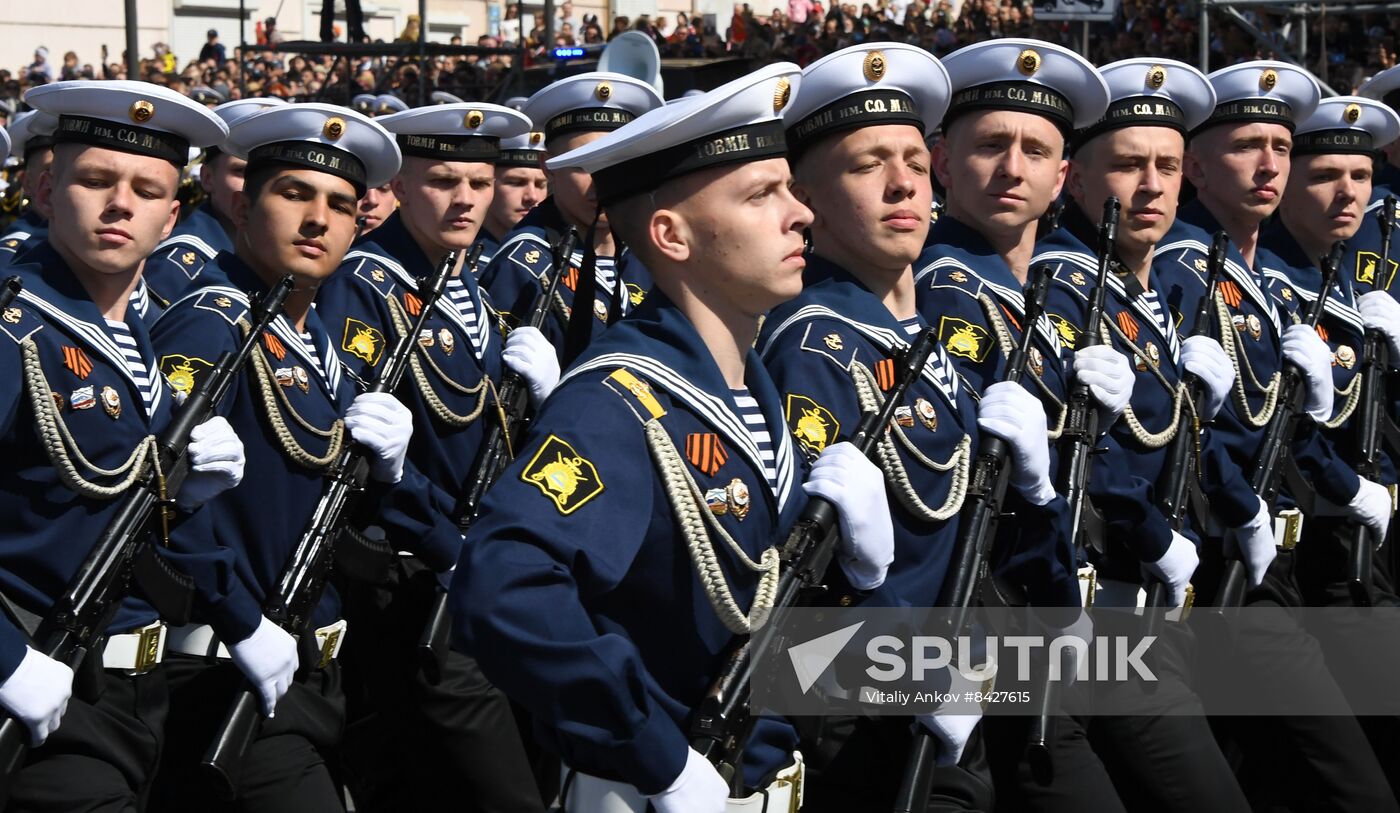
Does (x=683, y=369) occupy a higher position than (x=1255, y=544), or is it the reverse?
(x=683, y=369)

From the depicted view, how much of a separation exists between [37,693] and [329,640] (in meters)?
1.23

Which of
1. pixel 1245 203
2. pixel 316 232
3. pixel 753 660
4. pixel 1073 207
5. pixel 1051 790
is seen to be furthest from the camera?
pixel 1245 203

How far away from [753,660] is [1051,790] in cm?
144

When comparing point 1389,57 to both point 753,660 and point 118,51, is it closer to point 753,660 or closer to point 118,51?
point 753,660

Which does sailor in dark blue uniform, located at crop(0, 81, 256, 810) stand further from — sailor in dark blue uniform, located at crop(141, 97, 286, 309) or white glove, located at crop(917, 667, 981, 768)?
sailor in dark blue uniform, located at crop(141, 97, 286, 309)

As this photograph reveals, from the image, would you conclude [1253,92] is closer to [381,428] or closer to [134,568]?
[381,428]

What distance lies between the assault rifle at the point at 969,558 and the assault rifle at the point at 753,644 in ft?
1.79

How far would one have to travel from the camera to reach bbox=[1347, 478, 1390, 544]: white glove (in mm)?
6086

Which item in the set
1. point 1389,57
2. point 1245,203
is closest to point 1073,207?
point 1245,203

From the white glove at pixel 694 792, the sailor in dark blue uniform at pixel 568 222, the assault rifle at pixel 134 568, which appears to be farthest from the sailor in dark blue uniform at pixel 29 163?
the white glove at pixel 694 792

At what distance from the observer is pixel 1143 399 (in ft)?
17.4

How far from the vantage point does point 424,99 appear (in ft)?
59.0

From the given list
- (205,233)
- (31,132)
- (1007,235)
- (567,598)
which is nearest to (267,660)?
(567,598)

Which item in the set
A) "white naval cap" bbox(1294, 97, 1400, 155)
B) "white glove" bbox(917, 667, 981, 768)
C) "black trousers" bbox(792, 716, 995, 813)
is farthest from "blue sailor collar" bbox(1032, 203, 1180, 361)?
"black trousers" bbox(792, 716, 995, 813)
